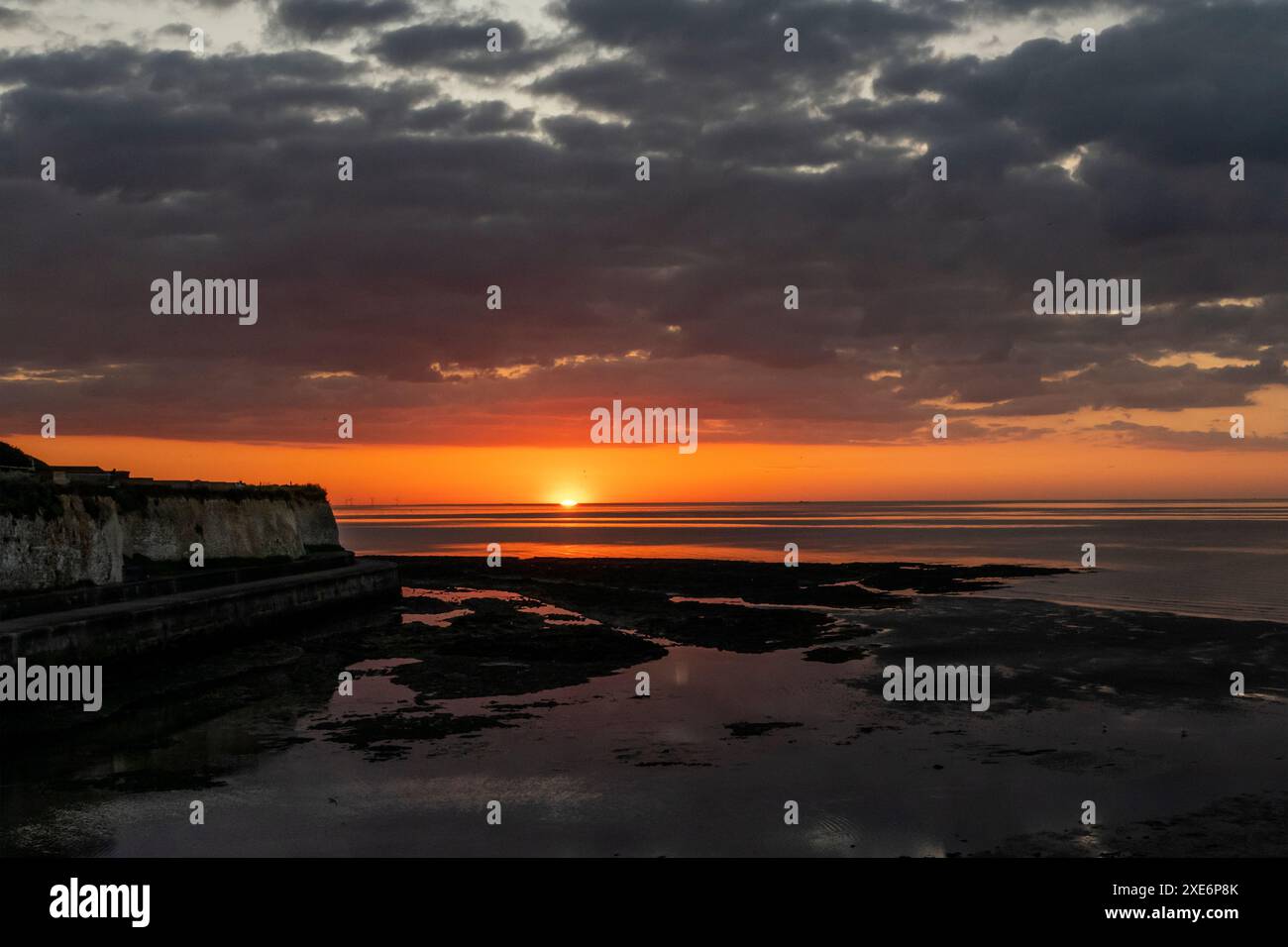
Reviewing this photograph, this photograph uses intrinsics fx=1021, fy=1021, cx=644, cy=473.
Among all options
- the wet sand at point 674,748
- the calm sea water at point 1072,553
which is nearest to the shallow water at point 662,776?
the wet sand at point 674,748

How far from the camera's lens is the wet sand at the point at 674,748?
43.6 feet

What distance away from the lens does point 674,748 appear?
18.0 metres

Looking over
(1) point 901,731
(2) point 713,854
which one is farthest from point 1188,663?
(2) point 713,854

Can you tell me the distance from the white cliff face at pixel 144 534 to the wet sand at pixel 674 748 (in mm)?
4442

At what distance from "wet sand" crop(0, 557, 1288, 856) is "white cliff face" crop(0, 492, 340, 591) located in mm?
4442

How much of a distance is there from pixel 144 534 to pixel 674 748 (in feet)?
90.5

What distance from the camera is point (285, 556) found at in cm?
4766

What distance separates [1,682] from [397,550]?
6622cm
